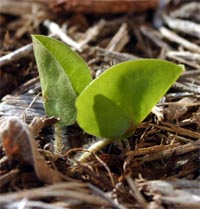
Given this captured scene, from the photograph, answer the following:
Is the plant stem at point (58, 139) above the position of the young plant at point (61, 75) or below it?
below

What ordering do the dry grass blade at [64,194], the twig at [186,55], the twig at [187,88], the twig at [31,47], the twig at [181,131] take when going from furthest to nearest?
the twig at [186,55], the twig at [31,47], the twig at [187,88], the twig at [181,131], the dry grass blade at [64,194]

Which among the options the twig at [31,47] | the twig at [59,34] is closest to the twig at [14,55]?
the twig at [31,47]

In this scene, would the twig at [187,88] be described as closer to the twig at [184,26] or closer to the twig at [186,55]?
the twig at [186,55]

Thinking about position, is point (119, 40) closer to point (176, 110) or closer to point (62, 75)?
point (176, 110)

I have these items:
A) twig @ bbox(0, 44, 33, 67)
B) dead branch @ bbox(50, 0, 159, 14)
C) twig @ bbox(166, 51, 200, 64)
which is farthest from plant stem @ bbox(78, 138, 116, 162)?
dead branch @ bbox(50, 0, 159, 14)

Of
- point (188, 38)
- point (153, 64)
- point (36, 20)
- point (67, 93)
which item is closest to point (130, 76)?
point (153, 64)

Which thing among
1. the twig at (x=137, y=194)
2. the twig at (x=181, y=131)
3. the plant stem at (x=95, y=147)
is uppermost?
the plant stem at (x=95, y=147)

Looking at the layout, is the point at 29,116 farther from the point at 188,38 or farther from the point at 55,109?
the point at 188,38

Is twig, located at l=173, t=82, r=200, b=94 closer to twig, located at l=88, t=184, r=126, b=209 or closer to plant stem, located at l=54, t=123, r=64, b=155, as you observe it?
plant stem, located at l=54, t=123, r=64, b=155
